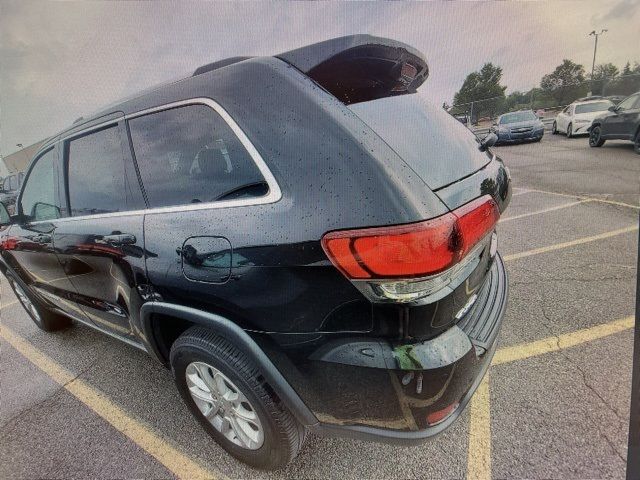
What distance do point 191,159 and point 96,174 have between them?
34.9 inches

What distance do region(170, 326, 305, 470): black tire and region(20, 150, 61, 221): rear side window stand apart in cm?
157

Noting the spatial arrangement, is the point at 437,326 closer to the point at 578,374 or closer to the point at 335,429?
the point at 335,429

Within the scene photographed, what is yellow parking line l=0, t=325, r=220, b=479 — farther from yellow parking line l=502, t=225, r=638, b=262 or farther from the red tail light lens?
yellow parking line l=502, t=225, r=638, b=262

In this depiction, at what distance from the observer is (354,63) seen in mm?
1451

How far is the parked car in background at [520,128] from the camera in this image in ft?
42.1

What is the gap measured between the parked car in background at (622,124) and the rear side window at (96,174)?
31.4 feet

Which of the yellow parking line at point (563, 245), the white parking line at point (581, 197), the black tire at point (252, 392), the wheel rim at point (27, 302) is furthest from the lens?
the white parking line at point (581, 197)

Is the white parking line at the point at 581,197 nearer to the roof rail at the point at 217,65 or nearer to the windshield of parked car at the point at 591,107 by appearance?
the roof rail at the point at 217,65

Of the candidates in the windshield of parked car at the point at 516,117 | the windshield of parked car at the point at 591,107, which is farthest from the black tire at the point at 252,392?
the windshield of parked car at the point at 591,107

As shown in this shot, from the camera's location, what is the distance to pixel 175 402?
2320mm

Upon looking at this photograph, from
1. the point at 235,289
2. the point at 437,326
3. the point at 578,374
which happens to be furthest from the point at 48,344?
the point at 578,374

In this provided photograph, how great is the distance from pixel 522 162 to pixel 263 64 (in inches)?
402

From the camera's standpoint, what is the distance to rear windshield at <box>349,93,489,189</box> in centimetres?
136

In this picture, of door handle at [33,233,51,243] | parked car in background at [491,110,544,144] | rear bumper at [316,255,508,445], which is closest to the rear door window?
door handle at [33,233,51,243]
